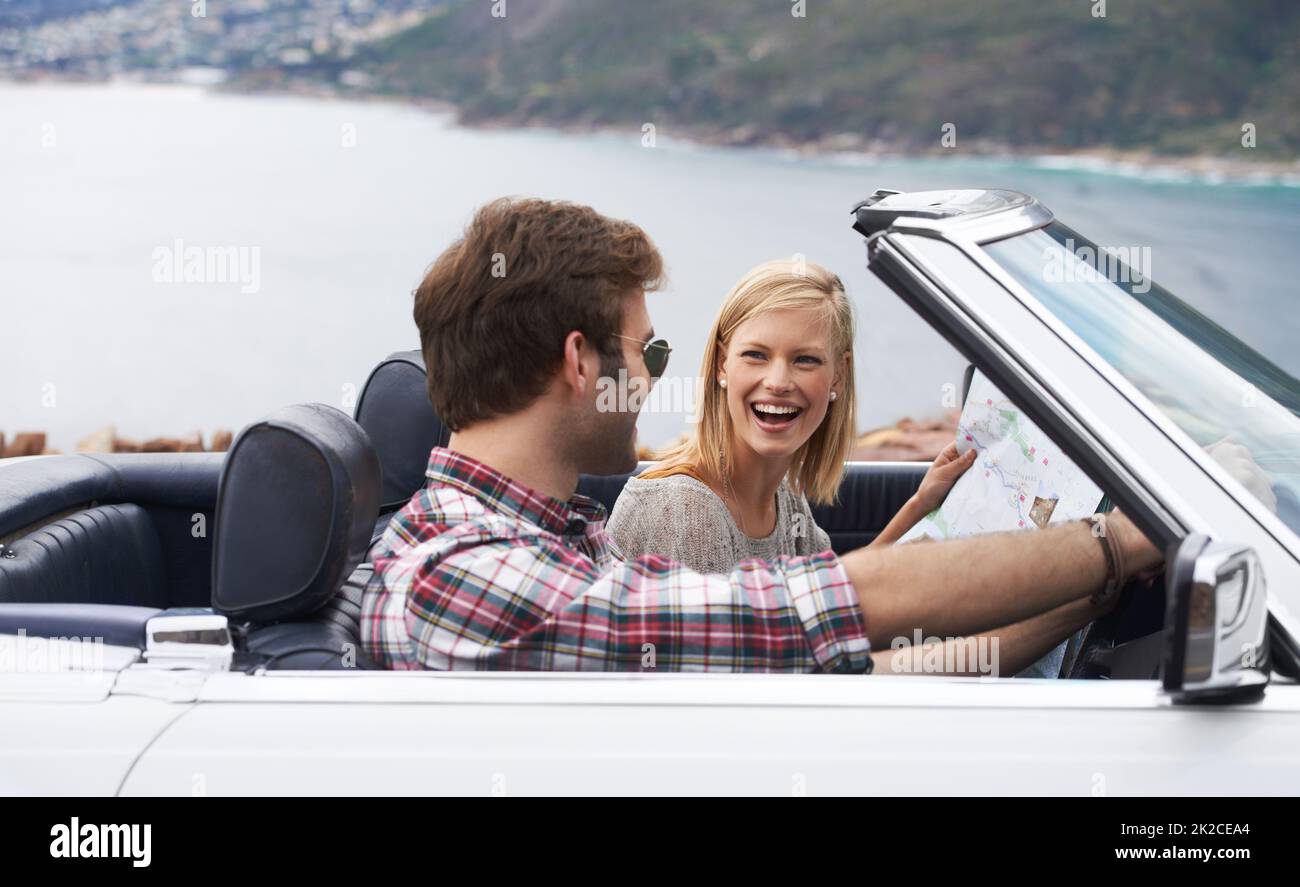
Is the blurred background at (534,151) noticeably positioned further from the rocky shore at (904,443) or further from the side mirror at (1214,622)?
the side mirror at (1214,622)

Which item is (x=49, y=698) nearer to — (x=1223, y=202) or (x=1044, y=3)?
(x=1223, y=202)

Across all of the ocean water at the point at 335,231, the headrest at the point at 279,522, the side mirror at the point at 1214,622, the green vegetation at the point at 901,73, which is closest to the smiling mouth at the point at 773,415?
the headrest at the point at 279,522

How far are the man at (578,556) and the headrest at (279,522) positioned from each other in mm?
94

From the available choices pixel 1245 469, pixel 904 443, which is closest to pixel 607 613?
pixel 1245 469

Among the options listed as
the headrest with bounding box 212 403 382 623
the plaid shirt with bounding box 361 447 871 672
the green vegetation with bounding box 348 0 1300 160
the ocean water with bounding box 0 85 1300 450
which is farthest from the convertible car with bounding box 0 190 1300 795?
the green vegetation with bounding box 348 0 1300 160

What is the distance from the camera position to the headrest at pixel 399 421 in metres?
2.54

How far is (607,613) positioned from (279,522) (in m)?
0.45

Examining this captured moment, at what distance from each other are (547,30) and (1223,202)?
31.1ft

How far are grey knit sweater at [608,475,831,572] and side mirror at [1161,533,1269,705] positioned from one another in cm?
96

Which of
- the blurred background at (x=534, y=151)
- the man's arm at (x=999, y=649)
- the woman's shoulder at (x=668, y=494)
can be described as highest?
the blurred background at (x=534, y=151)
